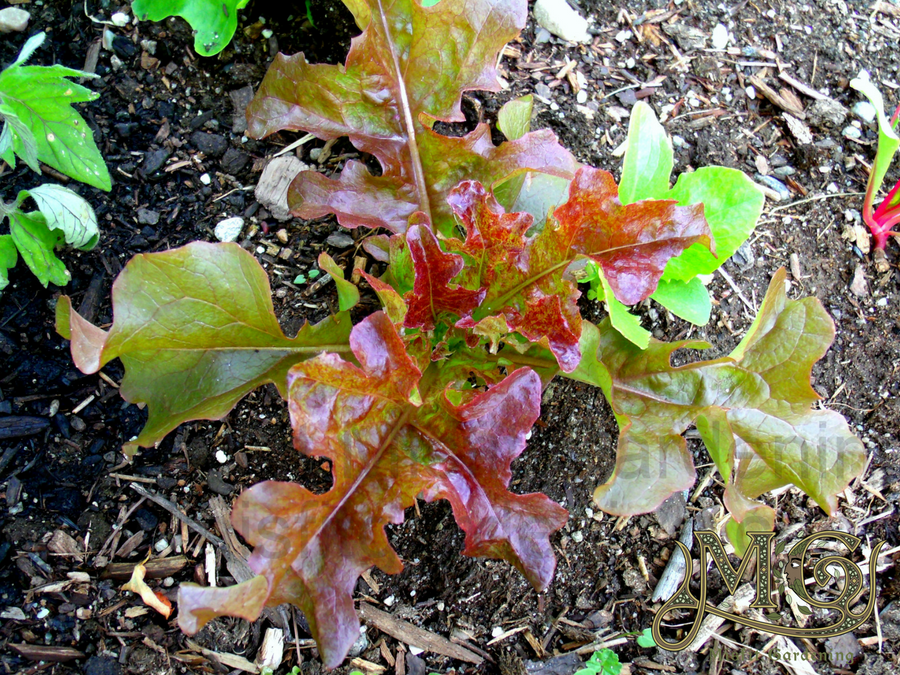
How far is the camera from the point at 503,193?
1.92 metres

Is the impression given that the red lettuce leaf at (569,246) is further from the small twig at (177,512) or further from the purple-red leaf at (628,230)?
the small twig at (177,512)

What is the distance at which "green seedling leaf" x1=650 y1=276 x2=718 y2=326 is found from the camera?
1815 mm

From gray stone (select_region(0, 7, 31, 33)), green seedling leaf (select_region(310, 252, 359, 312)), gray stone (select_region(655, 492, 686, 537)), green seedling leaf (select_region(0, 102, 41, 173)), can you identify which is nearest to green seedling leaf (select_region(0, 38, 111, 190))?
green seedling leaf (select_region(0, 102, 41, 173))

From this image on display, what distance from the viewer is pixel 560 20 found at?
2311 millimetres

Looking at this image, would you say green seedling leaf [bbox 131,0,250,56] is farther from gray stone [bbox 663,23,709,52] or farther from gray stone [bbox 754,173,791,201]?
gray stone [bbox 754,173,791,201]

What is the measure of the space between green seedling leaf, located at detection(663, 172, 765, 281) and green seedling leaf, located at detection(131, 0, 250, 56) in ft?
4.47

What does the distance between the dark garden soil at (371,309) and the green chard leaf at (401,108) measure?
0.26 metres

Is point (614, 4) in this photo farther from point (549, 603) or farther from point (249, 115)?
point (549, 603)

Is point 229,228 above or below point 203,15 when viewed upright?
below

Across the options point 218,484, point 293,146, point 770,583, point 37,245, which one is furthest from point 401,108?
point 770,583

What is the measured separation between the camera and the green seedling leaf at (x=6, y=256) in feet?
5.64

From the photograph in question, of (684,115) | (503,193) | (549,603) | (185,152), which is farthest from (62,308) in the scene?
(684,115)

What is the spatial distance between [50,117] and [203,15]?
544mm

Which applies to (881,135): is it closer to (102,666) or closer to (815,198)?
(815,198)
